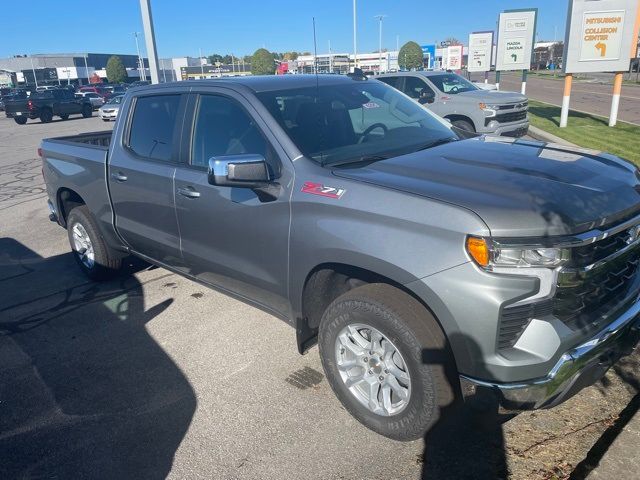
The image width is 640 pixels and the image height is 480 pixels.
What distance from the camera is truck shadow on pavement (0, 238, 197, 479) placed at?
9.73ft

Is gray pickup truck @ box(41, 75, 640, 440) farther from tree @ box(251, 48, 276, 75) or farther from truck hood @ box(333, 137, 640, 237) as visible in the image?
tree @ box(251, 48, 276, 75)

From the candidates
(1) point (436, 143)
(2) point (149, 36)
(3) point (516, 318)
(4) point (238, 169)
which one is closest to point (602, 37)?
(2) point (149, 36)

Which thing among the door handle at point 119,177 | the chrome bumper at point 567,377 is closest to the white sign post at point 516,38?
the door handle at point 119,177

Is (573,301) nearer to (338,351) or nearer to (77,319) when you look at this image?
(338,351)

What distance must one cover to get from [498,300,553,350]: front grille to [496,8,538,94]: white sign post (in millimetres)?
20215

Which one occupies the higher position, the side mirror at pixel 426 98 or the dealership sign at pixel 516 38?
the dealership sign at pixel 516 38

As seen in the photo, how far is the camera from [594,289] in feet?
8.47

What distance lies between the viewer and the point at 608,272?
8.69 ft

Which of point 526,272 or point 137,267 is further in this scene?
point 137,267

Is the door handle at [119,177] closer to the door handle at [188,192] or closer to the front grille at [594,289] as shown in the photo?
the door handle at [188,192]

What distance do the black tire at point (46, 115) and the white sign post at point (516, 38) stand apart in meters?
23.9

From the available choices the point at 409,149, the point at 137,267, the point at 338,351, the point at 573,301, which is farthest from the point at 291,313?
the point at 137,267

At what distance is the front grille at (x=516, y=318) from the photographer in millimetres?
2352

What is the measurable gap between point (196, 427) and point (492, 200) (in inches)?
83.1
